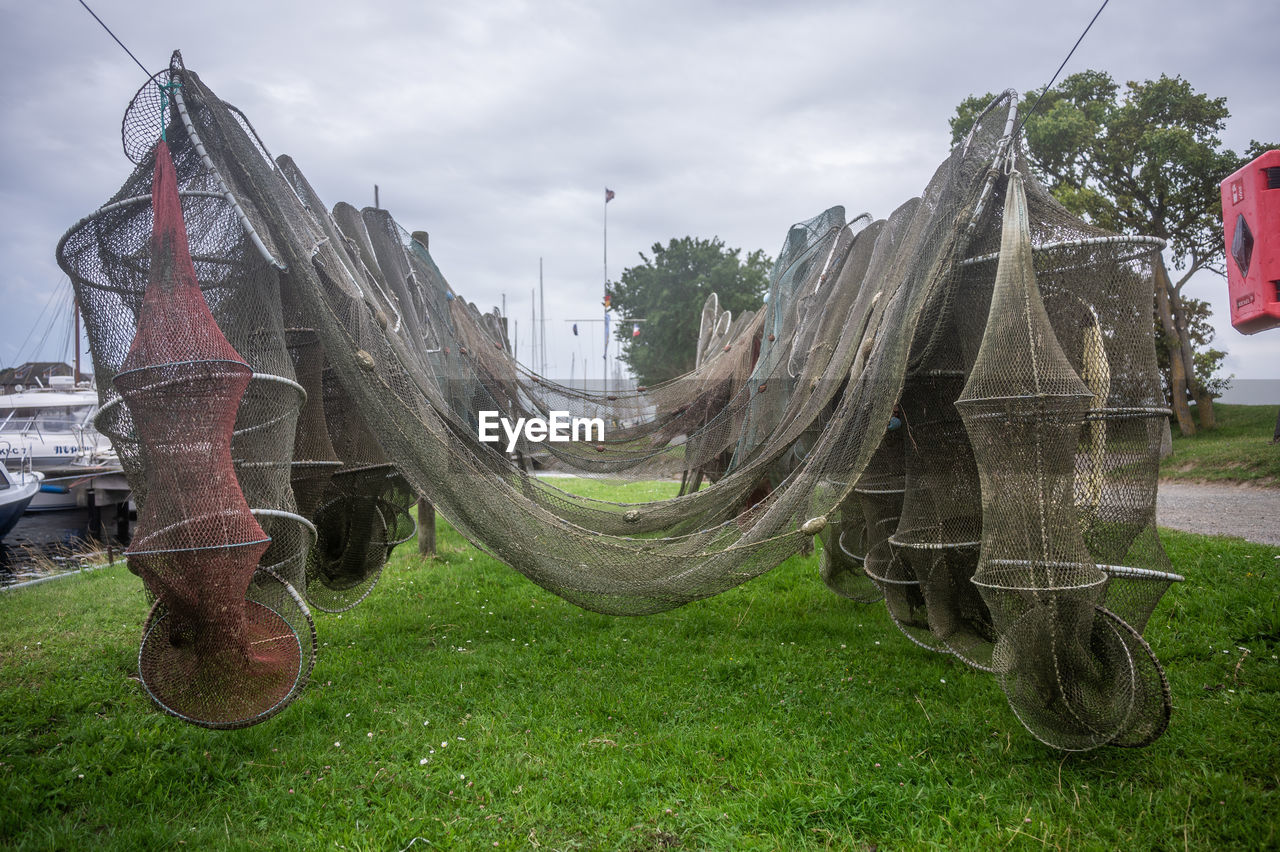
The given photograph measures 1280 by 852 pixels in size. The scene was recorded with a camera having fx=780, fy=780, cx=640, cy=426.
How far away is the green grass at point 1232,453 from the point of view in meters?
11.4

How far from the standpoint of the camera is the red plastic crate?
3.22 meters

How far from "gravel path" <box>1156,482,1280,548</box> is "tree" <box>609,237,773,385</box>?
16073 millimetres

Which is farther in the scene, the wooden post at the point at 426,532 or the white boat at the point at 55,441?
the white boat at the point at 55,441

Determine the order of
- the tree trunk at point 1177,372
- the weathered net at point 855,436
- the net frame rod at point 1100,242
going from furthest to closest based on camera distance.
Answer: the tree trunk at point 1177,372, the net frame rod at point 1100,242, the weathered net at point 855,436

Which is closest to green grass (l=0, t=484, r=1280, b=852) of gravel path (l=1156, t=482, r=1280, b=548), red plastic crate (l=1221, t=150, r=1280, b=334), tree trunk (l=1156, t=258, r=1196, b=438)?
red plastic crate (l=1221, t=150, r=1280, b=334)

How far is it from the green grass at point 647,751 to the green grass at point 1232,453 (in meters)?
7.58

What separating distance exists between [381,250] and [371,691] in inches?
135

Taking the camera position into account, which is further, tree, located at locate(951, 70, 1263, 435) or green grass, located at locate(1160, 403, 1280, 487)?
tree, located at locate(951, 70, 1263, 435)

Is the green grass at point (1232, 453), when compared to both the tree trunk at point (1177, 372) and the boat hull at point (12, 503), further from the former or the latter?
the boat hull at point (12, 503)

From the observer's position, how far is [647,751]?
362 cm

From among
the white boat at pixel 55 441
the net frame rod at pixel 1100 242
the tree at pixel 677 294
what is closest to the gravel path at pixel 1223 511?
the net frame rod at pixel 1100 242

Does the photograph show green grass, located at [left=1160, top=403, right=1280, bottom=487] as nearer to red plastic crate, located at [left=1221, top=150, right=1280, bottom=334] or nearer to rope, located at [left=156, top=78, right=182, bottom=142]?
red plastic crate, located at [left=1221, top=150, right=1280, bottom=334]

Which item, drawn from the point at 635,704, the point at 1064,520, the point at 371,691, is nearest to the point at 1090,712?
the point at 1064,520

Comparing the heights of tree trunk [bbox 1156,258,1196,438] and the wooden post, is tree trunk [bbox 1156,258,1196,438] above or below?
above
